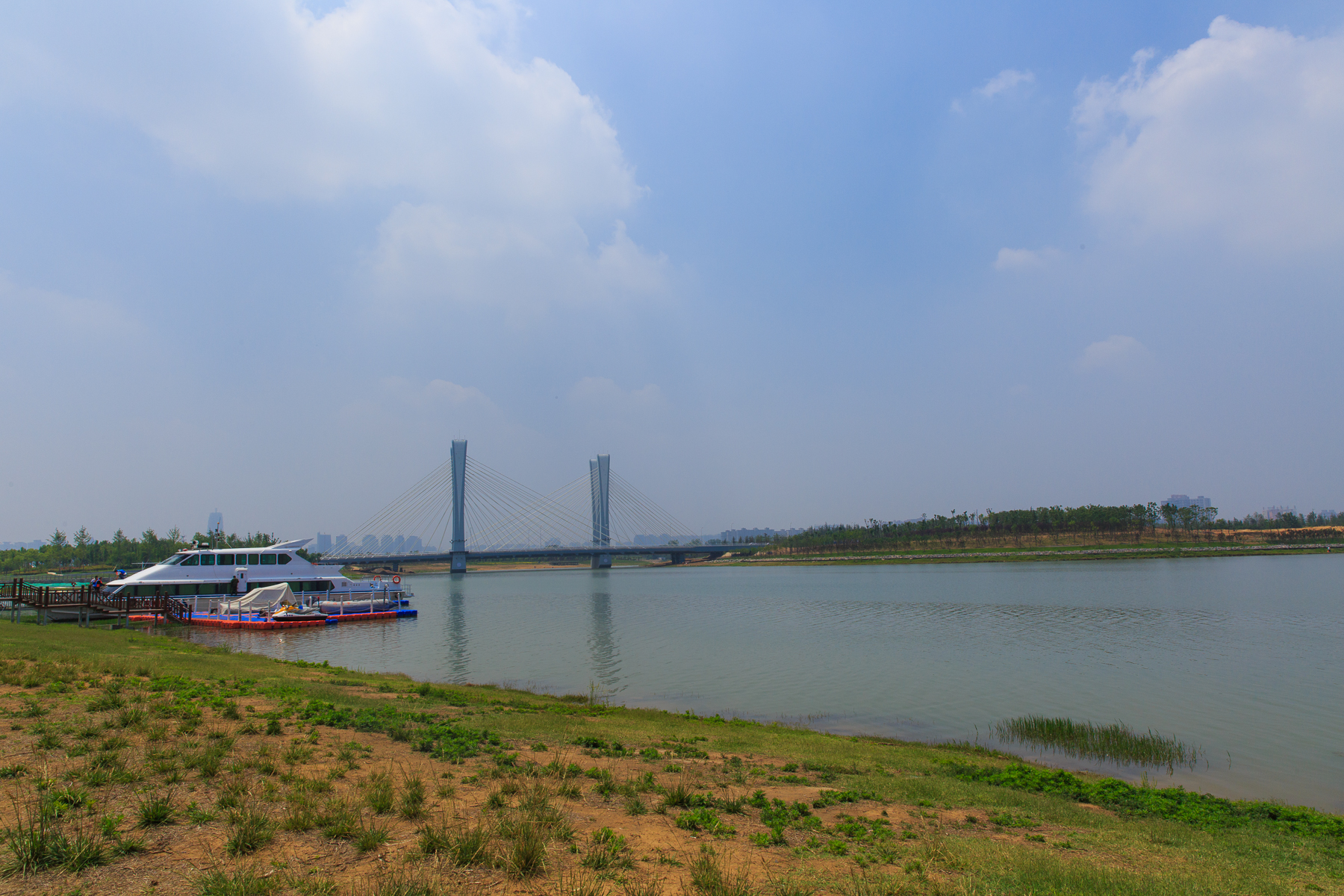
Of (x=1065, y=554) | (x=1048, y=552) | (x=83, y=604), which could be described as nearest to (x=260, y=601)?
(x=83, y=604)

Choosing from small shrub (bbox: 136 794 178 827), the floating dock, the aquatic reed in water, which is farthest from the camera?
the floating dock

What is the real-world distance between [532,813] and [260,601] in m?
44.4

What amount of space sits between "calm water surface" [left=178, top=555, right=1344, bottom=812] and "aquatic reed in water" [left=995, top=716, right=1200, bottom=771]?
59 cm

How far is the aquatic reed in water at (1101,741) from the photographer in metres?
14.4

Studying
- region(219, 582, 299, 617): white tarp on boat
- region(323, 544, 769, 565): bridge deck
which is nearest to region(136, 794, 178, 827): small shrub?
region(219, 582, 299, 617): white tarp on boat

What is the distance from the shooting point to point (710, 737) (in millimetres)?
13664

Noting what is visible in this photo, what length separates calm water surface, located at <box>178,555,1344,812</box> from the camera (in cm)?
1683

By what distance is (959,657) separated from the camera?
1035 inches

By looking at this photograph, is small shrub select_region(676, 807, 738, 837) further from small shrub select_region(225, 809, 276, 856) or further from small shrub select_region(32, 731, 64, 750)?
small shrub select_region(32, 731, 64, 750)

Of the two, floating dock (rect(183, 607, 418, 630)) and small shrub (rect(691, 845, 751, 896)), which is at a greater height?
small shrub (rect(691, 845, 751, 896))

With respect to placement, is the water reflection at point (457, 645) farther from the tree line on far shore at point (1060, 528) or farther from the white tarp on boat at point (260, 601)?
the tree line on far shore at point (1060, 528)

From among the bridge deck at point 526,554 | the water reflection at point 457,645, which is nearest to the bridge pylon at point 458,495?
the bridge deck at point 526,554

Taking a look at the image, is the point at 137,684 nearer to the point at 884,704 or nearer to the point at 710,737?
the point at 710,737

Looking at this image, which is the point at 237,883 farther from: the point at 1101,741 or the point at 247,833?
the point at 1101,741
